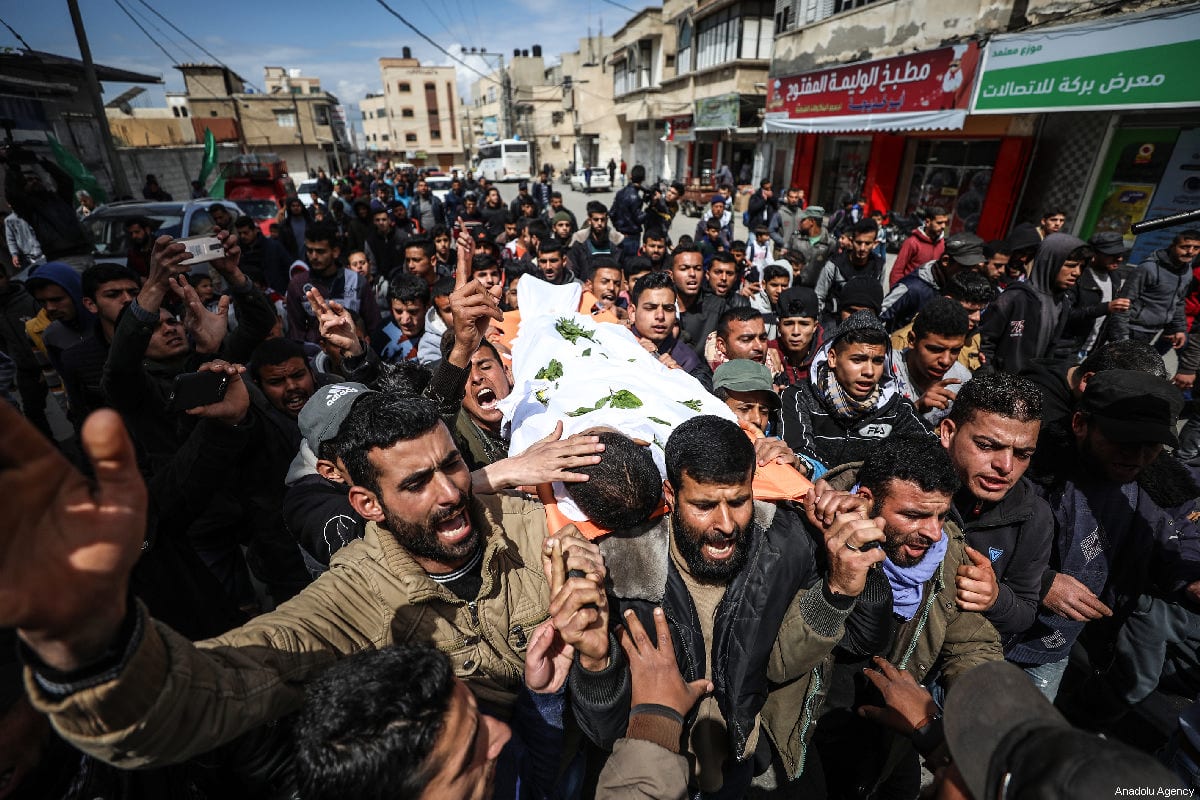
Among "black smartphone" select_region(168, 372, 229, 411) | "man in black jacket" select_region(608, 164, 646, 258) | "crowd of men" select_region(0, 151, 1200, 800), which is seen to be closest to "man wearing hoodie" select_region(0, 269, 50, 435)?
"crowd of men" select_region(0, 151, 1200, 800)

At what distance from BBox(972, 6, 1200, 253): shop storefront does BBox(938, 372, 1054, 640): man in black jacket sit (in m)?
8.72

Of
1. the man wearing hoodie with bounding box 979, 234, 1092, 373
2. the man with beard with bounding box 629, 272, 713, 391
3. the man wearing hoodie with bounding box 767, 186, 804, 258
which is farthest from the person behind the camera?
the man wearing hoodie with bounding box 767, 186, 804, 258

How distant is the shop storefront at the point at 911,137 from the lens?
35.1ft

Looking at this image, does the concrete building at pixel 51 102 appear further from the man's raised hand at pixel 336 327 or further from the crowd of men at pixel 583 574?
the crowd of men at pixel 583 574

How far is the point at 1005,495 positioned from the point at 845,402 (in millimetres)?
956

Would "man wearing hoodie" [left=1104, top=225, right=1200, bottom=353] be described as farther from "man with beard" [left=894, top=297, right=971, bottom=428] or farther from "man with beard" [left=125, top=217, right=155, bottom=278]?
"man with beard" [left=125, top=217, right=155, bottom=278]

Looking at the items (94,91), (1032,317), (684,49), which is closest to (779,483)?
(1032,317)

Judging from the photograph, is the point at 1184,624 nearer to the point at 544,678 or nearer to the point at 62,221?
the point at 544,678

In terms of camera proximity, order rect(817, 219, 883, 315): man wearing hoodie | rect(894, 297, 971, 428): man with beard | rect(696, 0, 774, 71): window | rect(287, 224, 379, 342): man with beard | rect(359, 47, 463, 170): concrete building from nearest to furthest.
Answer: rect(894, 297, 971, 428): man with beard → rect(287, 224, 379, 342): man with beard → rect(817, 219, 883, 315): man wearing hoodie → rect(696, 0, 774, 71): window → rect(359, 47, 463, 170): concrete building

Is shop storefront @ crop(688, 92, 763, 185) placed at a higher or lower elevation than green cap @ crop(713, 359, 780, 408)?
higher

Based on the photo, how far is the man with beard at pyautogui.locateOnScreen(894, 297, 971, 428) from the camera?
10.3 ft

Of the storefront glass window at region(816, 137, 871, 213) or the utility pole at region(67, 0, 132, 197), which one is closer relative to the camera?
the utility pole at region(67, 0, 132, 197)

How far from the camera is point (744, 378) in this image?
308 centimetres

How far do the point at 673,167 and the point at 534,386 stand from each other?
3300 centimetres
